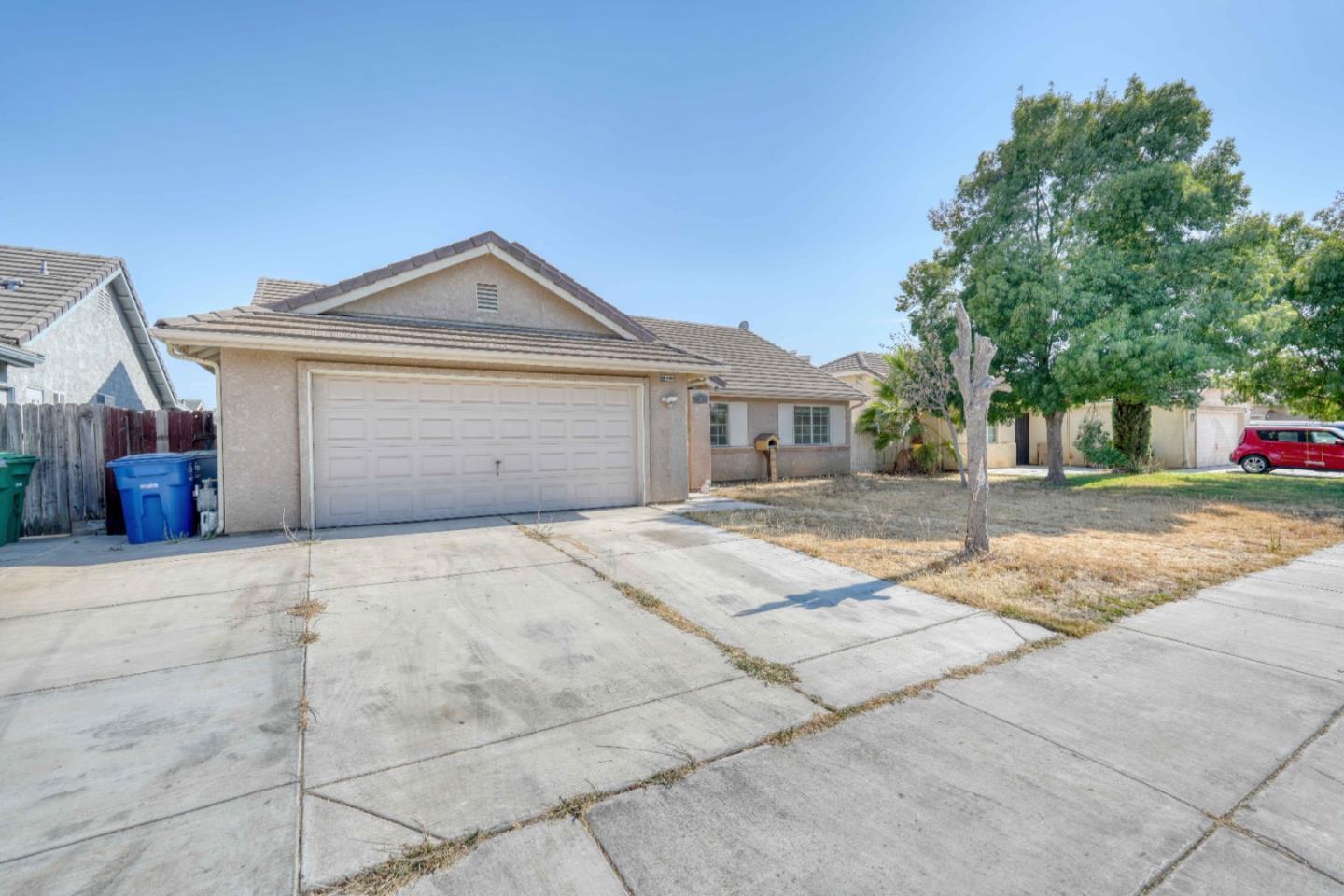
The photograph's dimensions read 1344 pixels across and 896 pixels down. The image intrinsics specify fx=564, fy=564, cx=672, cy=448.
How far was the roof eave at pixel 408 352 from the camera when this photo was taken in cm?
736

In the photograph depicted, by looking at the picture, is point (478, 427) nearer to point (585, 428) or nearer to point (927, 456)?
point (585, 428)

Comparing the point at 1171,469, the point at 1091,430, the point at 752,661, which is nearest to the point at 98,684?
the point at 752,661

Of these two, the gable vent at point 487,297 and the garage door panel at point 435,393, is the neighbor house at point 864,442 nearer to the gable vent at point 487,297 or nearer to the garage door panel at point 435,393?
the gable vent at point 487,297

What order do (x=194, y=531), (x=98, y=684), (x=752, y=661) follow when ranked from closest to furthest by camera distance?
(x=98, y=684), (x=752, y=661), (x=194, y=531)

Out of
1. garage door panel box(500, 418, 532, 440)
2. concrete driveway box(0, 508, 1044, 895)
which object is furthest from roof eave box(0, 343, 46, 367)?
garage door panel box(500, 418, 532, 440)

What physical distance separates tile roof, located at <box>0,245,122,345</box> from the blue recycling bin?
15.0ft

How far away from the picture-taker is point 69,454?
331 inches

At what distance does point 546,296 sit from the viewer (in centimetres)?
1080

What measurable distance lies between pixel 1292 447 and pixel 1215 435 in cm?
596

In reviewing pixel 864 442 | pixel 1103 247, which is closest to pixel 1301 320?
pixel 1103 247

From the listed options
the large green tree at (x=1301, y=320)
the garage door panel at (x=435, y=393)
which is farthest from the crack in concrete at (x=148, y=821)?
the large green tree at (x=1301, y=320)

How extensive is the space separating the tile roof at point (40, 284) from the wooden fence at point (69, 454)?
92.1 inches

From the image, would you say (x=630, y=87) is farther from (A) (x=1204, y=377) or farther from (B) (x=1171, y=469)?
(B) (x=1171, y=469)

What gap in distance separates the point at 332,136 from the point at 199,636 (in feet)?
30.8
